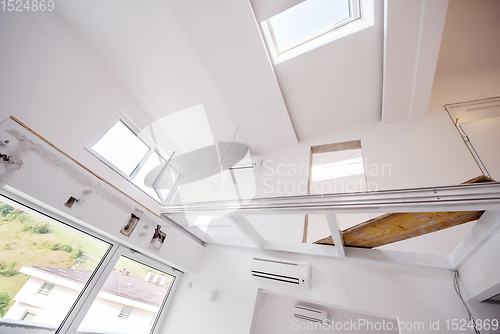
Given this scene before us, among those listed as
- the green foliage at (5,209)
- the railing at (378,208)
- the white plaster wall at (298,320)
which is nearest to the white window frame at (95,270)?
the green foliage at (5,209)

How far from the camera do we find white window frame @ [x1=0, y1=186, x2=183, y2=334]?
167cm

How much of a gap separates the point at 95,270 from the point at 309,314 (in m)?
3.03

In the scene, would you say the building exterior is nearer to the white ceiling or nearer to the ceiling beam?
the ceiling beam

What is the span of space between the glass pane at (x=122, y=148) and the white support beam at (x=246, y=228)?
189cm

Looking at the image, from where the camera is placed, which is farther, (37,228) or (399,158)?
(399,158)

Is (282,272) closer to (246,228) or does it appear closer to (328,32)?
(246,228)

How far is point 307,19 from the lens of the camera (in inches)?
107

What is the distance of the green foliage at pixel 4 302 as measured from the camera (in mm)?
1577

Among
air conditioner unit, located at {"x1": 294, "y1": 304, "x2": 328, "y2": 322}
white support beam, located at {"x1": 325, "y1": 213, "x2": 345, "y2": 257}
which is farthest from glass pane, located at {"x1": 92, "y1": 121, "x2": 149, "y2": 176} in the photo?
air conditioner unit, located at {"x1": 294, "y1": 304, "x2": 328, "y2": 322}

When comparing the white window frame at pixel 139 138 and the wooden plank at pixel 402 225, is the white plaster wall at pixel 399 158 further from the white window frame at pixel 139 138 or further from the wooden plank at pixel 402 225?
the white window frame at pixel 139 138

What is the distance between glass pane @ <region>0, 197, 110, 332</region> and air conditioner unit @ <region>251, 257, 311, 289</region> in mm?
1751

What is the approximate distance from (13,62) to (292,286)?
3.56 metres

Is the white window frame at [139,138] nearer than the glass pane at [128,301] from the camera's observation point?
No

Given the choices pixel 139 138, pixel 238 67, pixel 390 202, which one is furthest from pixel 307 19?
pixel 139 138
